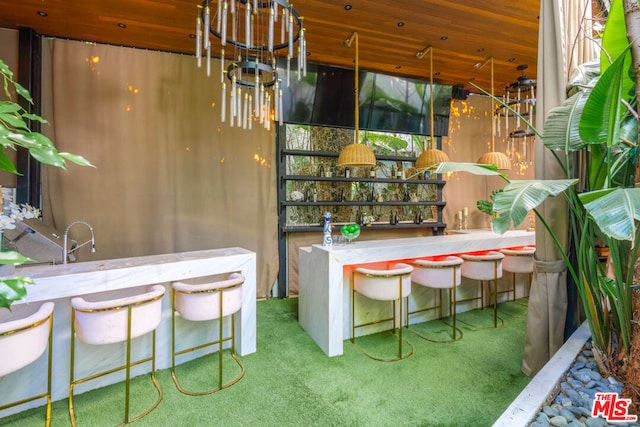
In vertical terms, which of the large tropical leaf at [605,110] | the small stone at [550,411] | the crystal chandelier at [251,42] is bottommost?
the small stone at [550,411]

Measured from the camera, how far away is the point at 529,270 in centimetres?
Result: 362

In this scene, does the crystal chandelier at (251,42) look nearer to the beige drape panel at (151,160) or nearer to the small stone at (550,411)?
the beige drape panel at (151,160)

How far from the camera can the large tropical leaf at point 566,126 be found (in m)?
1.71

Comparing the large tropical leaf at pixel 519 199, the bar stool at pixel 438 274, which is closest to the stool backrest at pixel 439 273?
the bar stool at pixel 438 274

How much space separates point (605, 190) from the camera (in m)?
1.26

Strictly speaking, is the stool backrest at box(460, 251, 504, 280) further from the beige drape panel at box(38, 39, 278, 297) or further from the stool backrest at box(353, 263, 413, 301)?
the beige drape panel at box(38, 39, 278, 297)

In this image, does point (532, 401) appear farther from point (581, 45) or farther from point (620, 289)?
point (581, 45)

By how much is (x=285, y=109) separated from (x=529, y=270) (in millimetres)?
3944

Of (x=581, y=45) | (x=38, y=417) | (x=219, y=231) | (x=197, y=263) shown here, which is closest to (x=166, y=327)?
(x=197, y=263)

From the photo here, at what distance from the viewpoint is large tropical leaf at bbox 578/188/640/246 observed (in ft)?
3.61

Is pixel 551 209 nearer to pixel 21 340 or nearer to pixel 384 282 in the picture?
pixel 384 282

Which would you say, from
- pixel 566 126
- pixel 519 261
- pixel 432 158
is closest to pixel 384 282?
pixel 566 126
